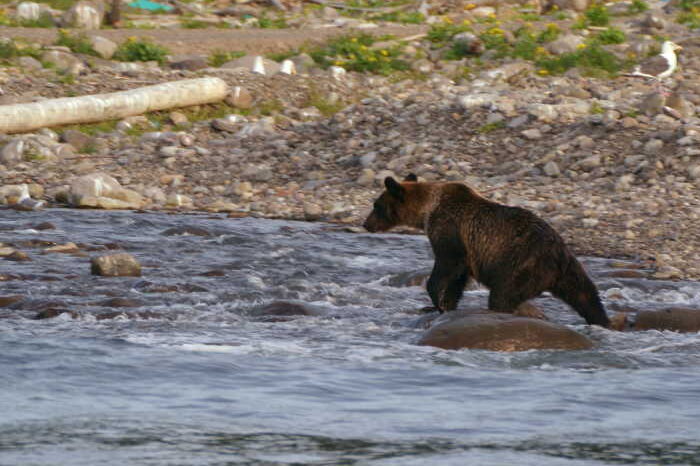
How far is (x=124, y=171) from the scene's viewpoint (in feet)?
52.3

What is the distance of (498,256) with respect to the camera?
9195mm

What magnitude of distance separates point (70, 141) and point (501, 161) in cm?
569

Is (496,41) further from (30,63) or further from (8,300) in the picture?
(8,300)

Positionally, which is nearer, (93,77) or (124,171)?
(124,171)

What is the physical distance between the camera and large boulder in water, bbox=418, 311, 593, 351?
340 inches

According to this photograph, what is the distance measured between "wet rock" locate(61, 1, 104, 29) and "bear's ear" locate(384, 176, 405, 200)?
559 inches

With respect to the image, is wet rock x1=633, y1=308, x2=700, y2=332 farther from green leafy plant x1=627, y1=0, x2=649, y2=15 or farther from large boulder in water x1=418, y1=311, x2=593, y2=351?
green leafy plant x1=627, y1=0, x2=649, y2=15

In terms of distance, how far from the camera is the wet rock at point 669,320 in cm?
955

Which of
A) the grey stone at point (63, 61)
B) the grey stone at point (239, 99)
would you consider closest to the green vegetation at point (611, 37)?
the grey stone at point (239, 99)

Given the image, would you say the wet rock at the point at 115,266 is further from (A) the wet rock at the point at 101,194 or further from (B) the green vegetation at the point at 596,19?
(B) the green vegetation at the point at 596,19

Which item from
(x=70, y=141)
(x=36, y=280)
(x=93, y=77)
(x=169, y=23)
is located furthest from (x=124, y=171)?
(x=169, y=23)

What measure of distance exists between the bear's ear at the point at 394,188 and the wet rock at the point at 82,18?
14.2 metres

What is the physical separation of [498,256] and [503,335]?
0.76 meters

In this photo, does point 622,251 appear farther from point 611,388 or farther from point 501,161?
point 611,388
